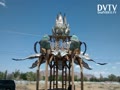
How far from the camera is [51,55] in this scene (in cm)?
2880

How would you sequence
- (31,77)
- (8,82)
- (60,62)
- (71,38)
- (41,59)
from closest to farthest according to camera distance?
1. (8,82)
2. (71,38)
3. (41,59)
4. (60,62)
5. (31,77)

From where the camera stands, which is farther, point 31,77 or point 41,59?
point 31,77

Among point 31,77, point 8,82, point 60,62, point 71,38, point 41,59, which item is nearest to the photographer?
point 8,82

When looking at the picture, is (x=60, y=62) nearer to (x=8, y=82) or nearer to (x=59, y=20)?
(x=59, y=20)

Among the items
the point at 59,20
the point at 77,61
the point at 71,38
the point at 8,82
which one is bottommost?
the point at 8,82

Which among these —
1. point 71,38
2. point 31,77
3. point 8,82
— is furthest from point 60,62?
point 31,77

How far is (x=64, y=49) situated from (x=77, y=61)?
260 cm

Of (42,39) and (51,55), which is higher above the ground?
(42,39)

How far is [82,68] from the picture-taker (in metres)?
29.8

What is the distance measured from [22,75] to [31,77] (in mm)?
7843

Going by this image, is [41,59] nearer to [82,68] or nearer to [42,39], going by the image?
[42,39]

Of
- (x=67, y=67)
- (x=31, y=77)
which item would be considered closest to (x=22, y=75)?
(x=31, y=77)

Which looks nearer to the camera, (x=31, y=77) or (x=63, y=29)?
(x=63, y=29)

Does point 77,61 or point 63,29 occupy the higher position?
point 63,29
